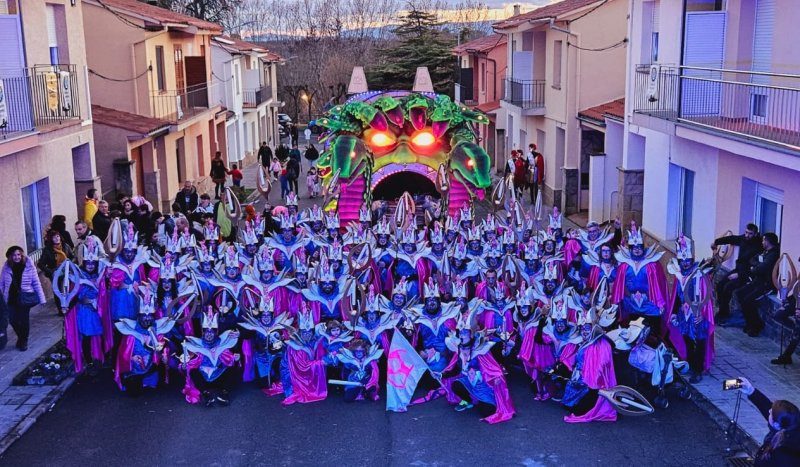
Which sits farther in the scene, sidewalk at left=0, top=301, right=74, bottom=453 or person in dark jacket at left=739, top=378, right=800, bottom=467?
sidewalk at left=0, top=301, right=74, bottom=453

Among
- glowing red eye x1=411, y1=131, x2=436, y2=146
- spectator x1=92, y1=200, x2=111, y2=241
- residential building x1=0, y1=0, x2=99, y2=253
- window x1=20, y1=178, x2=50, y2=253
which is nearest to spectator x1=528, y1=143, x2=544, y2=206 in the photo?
glowing red eye x1=411, y1=131, x2=436, y2=146

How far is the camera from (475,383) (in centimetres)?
1191

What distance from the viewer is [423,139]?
21.0 m

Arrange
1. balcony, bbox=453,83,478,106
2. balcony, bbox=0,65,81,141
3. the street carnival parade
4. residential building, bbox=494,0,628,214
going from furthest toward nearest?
balcony, bbox=453,83,478,106
residential building, bbox=494,0,628,214
balcony, bbox=0,65,81,141
the street carnival parade

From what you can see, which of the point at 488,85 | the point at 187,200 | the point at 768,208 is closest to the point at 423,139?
the point at 187,200

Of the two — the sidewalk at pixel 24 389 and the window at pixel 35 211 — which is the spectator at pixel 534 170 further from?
the sidewalk at pixel 24 389

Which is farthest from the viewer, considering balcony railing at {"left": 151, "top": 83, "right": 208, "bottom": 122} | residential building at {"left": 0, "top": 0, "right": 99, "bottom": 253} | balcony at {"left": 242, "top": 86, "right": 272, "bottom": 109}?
balcony at {"left": 242, "top": 86, "right": 272, "bottom": 109}

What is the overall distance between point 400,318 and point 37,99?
28.1ft

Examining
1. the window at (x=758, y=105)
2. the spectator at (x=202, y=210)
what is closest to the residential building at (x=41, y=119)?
the spectator at (x=202, y=210)

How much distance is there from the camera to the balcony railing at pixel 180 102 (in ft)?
92.3

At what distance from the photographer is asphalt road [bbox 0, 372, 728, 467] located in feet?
35.1

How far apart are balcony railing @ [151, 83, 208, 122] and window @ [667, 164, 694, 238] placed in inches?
569

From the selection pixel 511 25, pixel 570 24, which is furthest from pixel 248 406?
pixel 511 25

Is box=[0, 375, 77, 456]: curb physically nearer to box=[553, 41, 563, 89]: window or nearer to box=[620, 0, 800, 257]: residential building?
box=[620, 0, 800, 257]: residential building
